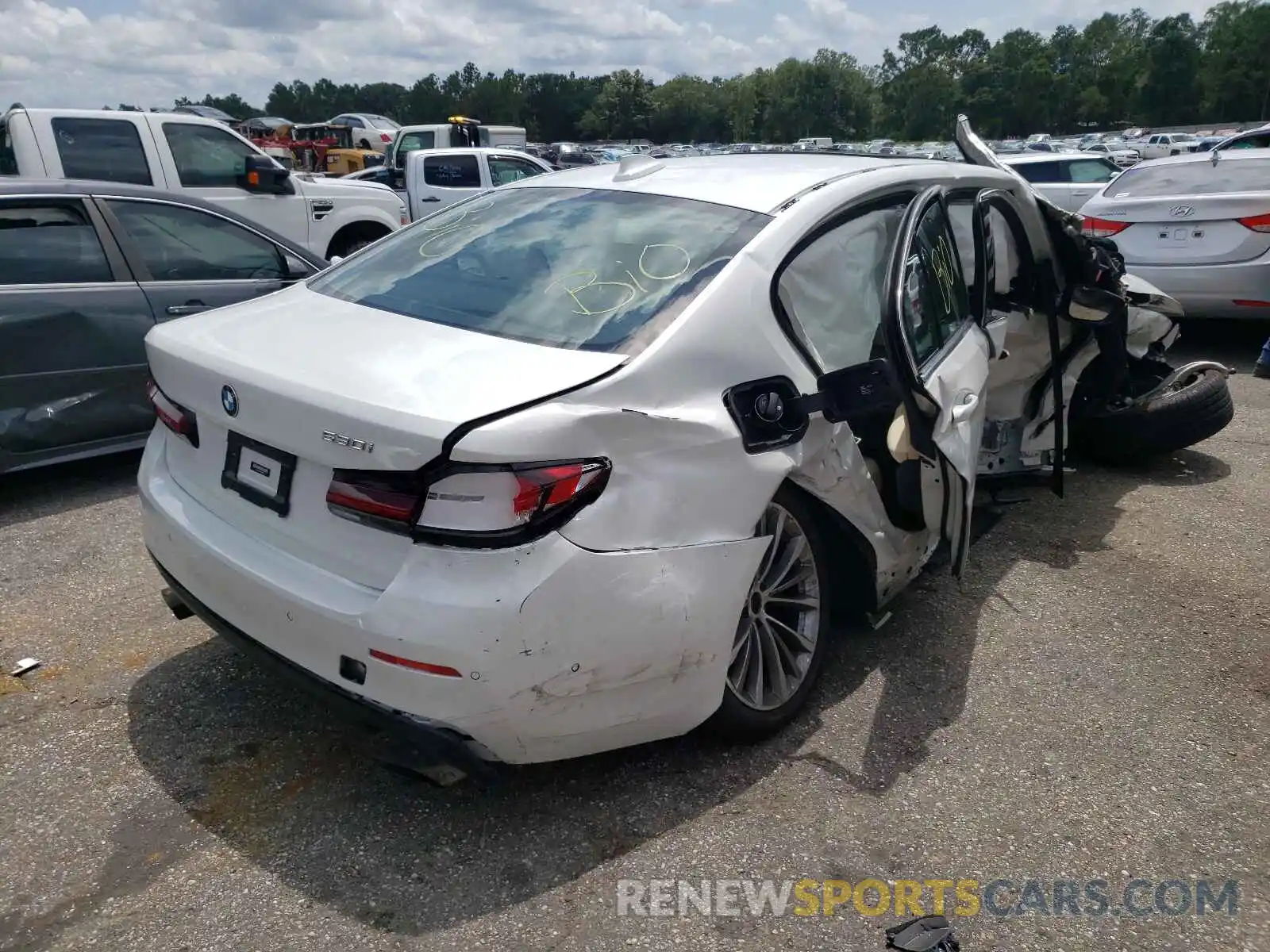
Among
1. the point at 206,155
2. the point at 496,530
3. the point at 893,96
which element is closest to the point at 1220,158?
the point at 496,530

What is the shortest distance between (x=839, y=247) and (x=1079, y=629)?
1724 mm

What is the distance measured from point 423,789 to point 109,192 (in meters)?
3.90

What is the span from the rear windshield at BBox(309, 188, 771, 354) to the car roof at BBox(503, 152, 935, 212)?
0.06 metres

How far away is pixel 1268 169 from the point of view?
25.2ft

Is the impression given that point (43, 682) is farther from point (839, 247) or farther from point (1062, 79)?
point (1062, 79)

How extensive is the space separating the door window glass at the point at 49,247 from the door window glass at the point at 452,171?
9.32m

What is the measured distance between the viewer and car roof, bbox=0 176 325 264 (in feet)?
15.8

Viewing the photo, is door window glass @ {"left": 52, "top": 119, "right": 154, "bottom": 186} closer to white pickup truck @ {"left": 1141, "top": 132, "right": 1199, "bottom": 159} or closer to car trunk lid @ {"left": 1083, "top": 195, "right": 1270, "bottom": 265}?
car trunk lid @ {"left": 1083, "top": 195, "right": 1270, "bottom": 265}

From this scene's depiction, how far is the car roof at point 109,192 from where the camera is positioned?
4.80 metres

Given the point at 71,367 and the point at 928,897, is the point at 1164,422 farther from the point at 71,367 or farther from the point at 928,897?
the point at 71,367

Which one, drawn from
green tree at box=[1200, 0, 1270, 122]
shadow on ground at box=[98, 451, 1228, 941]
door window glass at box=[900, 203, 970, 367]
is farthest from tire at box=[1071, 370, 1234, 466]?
green tree at box=[1200, 0, 1270, 122]

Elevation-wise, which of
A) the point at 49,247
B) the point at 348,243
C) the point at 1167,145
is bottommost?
the point at 348,243

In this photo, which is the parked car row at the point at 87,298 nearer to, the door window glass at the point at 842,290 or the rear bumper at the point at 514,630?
the rear bumper at the point at 514,630

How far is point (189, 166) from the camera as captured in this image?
836cm
